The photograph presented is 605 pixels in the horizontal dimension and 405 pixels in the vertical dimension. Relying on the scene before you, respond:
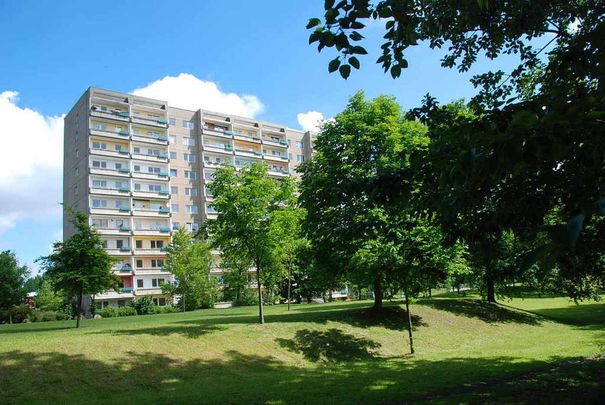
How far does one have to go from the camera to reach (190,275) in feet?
167

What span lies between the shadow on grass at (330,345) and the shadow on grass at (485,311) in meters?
10.6

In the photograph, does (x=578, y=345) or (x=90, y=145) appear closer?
(x=578, y=345)

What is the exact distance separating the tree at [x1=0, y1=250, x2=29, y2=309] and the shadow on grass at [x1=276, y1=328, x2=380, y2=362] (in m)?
38.3

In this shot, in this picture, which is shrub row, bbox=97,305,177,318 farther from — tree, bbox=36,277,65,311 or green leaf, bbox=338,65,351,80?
green leaf, bbox=338,65,351,80

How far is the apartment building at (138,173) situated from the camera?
6091cm

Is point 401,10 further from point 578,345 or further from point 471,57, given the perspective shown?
point 578,345

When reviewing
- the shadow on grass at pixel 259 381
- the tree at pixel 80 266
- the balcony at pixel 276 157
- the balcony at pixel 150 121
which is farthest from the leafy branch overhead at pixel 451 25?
the balcony at pixel 276 157

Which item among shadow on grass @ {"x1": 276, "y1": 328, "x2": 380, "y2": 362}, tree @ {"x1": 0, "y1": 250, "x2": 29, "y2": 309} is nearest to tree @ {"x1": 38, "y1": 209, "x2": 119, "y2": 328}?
shadow on grass @ {"x1": 276, "y1": 328, "x2": 380, "y2": 362}

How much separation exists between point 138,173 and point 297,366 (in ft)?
176

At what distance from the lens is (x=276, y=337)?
19.4m

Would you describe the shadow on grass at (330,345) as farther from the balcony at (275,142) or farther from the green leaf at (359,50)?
the balcony at (275,142)

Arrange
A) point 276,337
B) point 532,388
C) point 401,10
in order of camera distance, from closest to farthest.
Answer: point 401,10 < point 532,388 < point 276,337

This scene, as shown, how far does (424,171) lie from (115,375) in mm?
10909

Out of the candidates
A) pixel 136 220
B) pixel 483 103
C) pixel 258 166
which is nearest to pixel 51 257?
pixel 258 166
